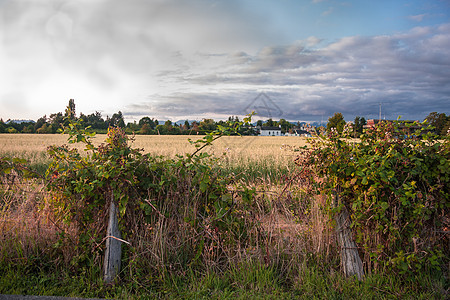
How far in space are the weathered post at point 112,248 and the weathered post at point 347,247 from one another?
2911mm

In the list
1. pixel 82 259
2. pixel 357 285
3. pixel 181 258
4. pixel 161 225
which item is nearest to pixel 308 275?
pixel 357 285

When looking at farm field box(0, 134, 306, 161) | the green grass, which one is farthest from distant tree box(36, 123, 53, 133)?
the green grass

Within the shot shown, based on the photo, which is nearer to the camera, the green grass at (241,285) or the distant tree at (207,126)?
the green grass at (241,285)

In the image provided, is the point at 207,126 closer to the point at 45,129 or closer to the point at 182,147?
the point at 182,147

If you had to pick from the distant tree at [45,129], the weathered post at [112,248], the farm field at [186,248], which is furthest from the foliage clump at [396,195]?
the distant tree at [45,129]

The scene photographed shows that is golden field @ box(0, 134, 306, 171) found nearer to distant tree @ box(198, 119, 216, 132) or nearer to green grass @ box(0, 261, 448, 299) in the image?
distant tree @ box(198, 119, 216, 132)

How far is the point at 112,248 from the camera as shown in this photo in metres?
3.93

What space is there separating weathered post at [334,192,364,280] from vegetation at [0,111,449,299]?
0.10m

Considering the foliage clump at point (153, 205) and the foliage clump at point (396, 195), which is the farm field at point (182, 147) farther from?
the foliage clump at point (396, 195)

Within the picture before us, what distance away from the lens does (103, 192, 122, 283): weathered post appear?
3865 mm

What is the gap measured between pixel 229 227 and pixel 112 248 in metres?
1.55

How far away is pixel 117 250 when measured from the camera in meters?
3.96

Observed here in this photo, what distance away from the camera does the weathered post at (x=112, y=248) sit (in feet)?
12.7

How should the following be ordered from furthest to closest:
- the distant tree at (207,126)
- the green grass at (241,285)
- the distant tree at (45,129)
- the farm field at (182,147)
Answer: the distant tree at (45,129), the farm field at (182,147), the distant tree at (207,126), the green grass at (241,285)
